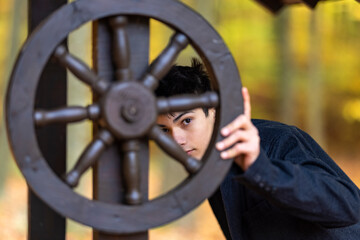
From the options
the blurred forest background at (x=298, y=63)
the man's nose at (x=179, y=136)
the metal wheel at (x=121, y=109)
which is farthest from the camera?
the blurred forest background at (x=298, y=63)

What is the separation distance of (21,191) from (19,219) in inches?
54.2

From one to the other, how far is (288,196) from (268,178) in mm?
101

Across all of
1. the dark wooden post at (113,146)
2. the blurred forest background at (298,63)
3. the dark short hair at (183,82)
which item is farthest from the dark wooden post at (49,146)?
the blurred forest background at (298,63)

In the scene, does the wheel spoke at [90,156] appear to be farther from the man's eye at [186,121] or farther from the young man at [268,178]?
the man's eye at [186,121]

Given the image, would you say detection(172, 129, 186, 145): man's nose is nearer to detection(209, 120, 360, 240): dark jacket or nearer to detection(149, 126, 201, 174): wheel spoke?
detection(209, 120, 360, 240): dark jacket

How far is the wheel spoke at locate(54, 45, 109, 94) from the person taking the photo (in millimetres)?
1640

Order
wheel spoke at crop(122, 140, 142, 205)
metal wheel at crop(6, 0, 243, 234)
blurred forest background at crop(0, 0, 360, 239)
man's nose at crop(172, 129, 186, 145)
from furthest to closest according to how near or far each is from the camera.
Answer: blurred forest background at crop(0, 0, 360, 239) → man's nose at crop(172, 129, 186, 145) → wheel spoke at crop(122, 140, 142, 205) → metal wheel at crop(6, 0, 243, 234)

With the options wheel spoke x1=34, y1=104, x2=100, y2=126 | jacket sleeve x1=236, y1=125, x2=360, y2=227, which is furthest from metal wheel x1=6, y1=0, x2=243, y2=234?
jacket sleeve x1=236, y1=125, x2=360, y2=227

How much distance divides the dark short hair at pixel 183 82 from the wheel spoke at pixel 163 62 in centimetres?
50

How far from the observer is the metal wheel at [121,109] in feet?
5.23

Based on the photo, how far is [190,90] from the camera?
2318 millimetres

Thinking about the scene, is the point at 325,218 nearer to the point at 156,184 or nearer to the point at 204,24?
the point at 204,24

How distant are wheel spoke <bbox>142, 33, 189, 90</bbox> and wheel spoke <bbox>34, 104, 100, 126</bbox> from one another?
0.58 feet

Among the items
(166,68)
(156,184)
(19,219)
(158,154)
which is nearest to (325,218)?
(166,68)
